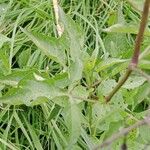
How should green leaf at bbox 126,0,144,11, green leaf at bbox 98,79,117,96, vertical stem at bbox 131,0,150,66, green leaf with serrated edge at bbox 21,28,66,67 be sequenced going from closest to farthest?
vertical stem at bbox 131,0,150,66
green leaf at bbox 126,0,144,11
green leaf with serrated edge at bbox 21,28,66,67
green leaf at bbox 98,79,117,96

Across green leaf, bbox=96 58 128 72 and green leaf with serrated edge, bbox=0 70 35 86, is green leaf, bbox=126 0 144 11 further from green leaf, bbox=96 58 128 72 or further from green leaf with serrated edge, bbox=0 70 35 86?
green leaf with serrated edge, bbox=0 70 35 86

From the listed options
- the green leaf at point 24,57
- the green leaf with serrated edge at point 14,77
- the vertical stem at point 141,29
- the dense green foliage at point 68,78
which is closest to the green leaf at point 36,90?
the dense green foliage at point 68,78

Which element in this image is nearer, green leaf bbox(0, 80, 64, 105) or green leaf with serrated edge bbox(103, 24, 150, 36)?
green leaf with serrated edge bbox(103, 24, 150, 36)

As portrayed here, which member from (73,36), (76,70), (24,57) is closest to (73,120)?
(76,70)

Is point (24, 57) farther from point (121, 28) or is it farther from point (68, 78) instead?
point (121, 28)

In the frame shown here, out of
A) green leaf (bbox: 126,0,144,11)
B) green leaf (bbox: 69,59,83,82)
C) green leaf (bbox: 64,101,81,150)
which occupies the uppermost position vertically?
green leaf (bbox: 126,0,144,11)

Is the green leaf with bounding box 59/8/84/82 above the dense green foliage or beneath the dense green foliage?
above

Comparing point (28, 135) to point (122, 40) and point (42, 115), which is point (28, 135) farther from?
point (122, 40)

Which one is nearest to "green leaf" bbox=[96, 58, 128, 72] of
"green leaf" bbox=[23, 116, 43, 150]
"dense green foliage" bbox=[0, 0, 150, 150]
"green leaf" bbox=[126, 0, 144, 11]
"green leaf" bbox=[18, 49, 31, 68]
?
"dense green foliage" bbox=[0, 0, 150, 150]
